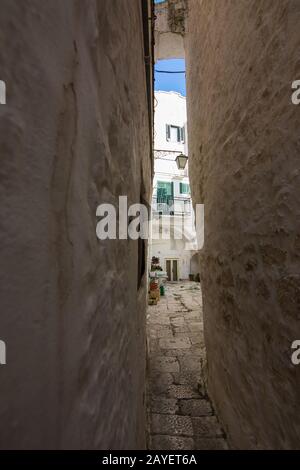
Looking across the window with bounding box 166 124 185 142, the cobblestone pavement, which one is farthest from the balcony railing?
the cobblestone pavement

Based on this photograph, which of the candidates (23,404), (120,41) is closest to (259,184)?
(120,41)

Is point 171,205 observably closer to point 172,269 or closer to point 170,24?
point 172,269

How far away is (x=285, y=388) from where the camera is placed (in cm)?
181

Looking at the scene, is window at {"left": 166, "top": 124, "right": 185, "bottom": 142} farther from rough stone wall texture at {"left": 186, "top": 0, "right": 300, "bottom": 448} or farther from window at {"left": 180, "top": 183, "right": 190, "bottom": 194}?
rough stone wall texture at {"left": 186, "top": 0, "right": 300, "bottom": 448}

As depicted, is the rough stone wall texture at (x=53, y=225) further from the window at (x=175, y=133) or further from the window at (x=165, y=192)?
the window at (x=175, y=133)

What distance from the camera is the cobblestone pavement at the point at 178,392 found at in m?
3.24

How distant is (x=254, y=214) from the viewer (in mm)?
2223

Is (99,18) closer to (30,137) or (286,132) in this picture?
(30,137)

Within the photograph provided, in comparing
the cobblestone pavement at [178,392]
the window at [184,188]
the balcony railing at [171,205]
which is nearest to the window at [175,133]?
the window at [184,188]

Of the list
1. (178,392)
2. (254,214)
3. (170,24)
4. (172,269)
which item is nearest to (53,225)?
(254,214)

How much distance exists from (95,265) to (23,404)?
1.69 ft

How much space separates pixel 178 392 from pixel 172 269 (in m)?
14.3

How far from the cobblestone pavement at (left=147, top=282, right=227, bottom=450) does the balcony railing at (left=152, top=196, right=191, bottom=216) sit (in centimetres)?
1141

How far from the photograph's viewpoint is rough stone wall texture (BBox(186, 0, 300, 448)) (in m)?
1.75
